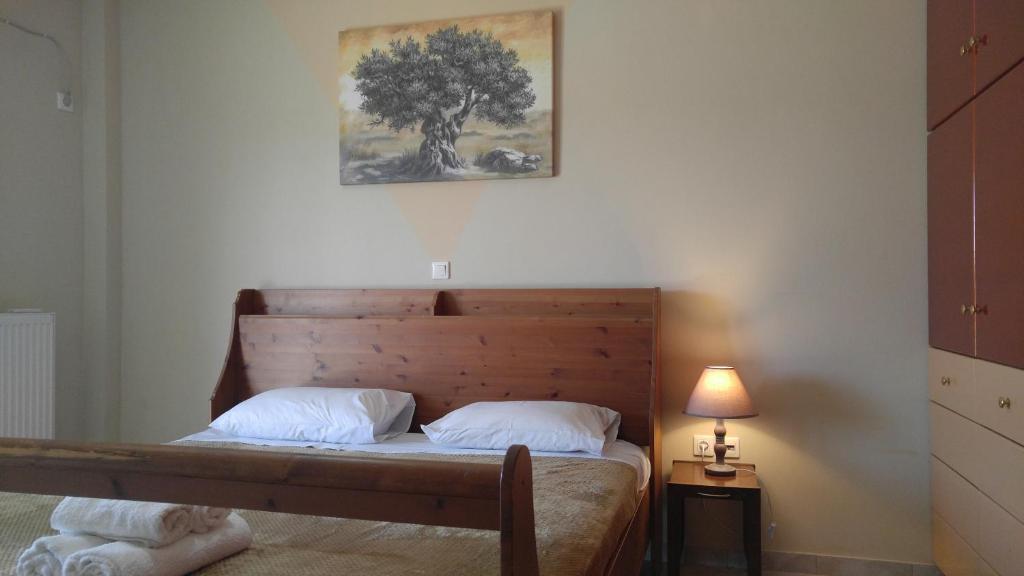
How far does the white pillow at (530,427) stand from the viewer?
2.67 meters

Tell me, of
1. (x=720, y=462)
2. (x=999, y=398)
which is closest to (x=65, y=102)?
(x=720, y=462)

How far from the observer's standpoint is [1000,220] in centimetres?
219

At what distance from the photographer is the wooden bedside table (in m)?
2.70

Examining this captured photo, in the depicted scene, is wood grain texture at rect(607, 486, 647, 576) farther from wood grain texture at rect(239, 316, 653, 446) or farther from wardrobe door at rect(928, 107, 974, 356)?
wardrobe door at rect(928, 107, 974, 356)

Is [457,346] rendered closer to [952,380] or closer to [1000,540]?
[952,380]

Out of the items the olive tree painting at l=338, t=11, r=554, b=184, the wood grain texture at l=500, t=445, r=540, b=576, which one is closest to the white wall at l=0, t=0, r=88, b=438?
the olive tree painting at l=338, t=11, r=554, b=184

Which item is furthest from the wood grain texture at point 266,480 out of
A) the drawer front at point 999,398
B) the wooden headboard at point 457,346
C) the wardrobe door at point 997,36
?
the wardrobe door at point 997,36

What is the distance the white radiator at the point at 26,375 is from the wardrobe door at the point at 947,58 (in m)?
3.71

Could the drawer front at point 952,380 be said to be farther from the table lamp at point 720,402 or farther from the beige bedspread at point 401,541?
the beige bedspread at point 401,541

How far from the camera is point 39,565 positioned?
1450mm

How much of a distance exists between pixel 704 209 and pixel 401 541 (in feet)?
6.32

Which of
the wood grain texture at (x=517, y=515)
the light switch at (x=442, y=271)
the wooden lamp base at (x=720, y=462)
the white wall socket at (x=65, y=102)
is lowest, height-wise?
the wooden lamp base at (x=720, y=462)

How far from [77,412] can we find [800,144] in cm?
354

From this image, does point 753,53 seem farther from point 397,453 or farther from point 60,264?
point 60,264
